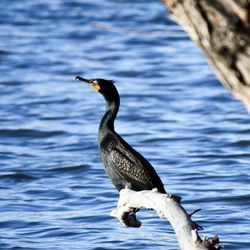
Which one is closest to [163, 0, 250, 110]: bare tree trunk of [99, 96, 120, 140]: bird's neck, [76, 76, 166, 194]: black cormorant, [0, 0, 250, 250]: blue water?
[0, 0, 250, 250]: blue water

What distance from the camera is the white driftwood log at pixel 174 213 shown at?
11.8 ft

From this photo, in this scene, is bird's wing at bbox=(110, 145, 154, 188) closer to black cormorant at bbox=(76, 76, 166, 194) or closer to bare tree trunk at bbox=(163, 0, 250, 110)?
black cormorant at bbox=(76, 76, 166, 194)

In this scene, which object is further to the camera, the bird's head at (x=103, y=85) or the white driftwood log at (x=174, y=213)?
the bird's head at (x=103, y=85)

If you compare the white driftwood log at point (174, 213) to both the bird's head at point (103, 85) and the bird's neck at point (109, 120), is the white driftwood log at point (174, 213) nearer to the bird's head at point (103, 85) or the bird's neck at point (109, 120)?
the bird's neck at point (109, 120)

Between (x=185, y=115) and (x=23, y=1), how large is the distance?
8.24 m

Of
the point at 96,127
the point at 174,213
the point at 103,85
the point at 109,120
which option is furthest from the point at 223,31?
the point at 96,127

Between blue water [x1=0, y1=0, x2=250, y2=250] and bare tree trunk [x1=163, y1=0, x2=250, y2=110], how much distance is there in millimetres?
3114

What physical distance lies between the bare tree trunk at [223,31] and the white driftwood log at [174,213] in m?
1.38

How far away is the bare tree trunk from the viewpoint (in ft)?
7.40

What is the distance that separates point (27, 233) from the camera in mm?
9000

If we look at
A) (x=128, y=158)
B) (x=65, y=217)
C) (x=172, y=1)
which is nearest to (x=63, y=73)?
(x=65, y=217)

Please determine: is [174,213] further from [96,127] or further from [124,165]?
[96,127]

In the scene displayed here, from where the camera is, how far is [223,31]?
2262mm

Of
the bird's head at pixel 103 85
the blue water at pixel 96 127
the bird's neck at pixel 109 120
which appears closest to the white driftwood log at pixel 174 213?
the blue water at pixel 96 127
